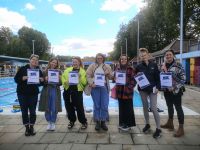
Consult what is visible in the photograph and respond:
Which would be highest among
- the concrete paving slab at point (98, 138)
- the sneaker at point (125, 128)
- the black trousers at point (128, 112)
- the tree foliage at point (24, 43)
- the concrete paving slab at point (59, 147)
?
the tree foliage at point (24, 43)

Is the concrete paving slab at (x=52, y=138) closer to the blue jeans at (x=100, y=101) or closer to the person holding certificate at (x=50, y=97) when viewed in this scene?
the person holding certificate at (x=50, y=97)

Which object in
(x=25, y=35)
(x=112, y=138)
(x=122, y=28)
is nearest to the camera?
(x=112, y=138)

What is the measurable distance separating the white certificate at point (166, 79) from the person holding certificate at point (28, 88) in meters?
2.75

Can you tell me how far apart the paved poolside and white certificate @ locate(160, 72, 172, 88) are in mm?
1131

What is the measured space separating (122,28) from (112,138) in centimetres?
5411

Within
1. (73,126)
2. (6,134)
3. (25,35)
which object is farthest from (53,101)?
(25,35)

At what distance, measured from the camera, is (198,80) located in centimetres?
2005

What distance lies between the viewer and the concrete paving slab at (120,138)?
18.4ft

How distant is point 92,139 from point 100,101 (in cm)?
109

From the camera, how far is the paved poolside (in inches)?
209

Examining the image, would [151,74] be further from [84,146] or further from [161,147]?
[84,146]

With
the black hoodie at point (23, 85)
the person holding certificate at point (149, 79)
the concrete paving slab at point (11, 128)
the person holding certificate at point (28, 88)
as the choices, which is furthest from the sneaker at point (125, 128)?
the concrete paving slab at point (11, 128)

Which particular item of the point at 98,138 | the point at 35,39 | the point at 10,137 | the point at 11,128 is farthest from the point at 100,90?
the point at 35,39

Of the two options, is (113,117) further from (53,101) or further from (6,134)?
(6,134)
